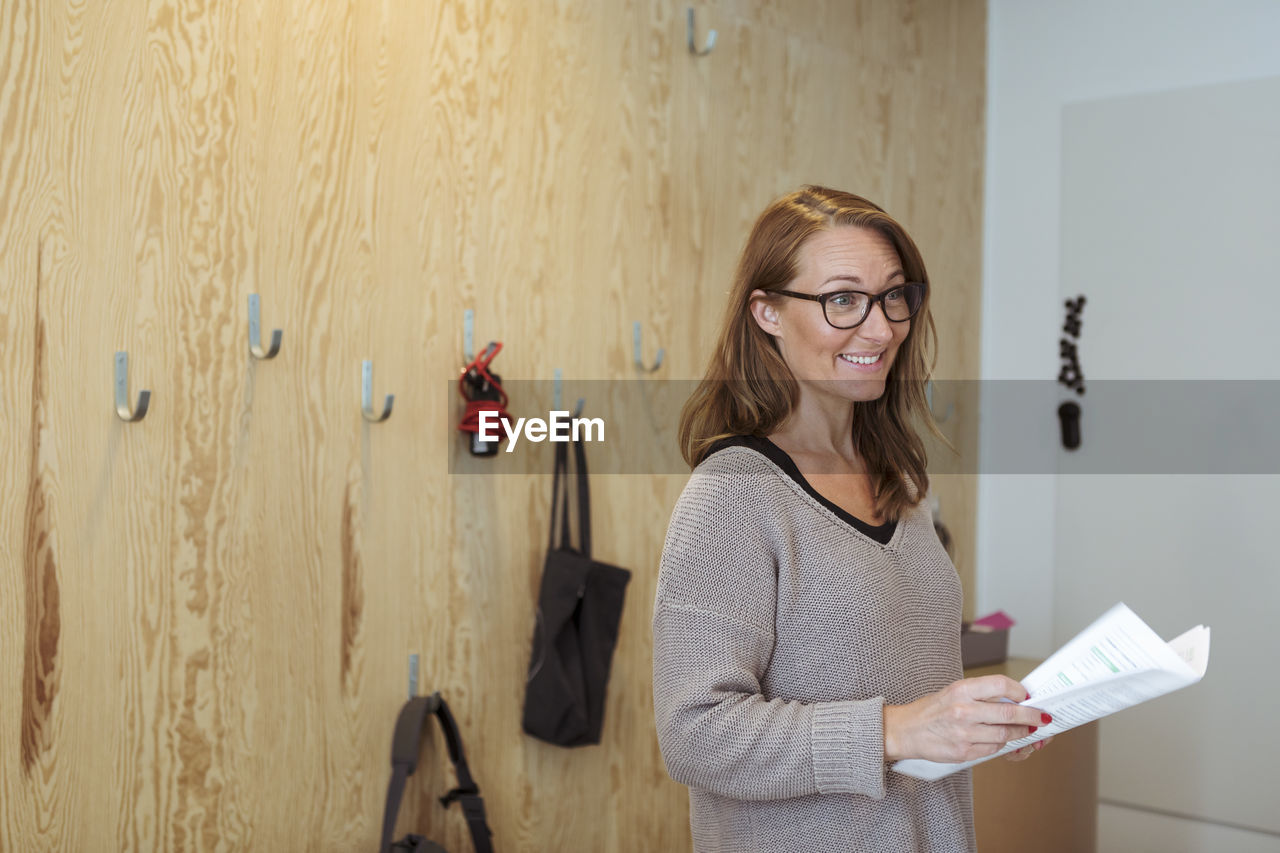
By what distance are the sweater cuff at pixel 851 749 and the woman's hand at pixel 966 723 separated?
0.07ft

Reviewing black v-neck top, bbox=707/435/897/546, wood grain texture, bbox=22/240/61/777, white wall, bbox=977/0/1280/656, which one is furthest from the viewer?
white wall, bbox=977/0/1280/656

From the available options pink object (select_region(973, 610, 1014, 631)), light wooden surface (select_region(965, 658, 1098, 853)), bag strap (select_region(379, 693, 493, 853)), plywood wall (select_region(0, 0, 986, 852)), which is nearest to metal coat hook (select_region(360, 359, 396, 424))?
plywood wall (select_region(0, 0, 986, 852))

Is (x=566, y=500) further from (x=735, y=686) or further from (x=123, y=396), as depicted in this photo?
(x=735, y=686)

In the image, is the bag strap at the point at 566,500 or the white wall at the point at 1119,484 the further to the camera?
the white wall at the point at 1119,484

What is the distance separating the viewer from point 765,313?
4.63 feet

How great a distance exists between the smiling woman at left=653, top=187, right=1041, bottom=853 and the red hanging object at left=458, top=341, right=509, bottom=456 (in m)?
0.98

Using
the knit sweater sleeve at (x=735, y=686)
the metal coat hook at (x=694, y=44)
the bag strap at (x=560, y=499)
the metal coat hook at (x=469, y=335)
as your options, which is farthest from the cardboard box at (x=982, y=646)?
the knit sweater sleeve at (x=735, y=686)

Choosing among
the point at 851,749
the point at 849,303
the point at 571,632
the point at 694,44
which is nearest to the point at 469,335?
the point at 571,632

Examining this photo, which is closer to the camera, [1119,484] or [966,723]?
[966,723]

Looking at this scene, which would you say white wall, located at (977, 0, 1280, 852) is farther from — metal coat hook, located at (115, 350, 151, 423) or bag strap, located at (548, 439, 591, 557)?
metal coat hook, located at (115, 350, 151, 423)

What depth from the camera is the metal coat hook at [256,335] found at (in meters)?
2.04

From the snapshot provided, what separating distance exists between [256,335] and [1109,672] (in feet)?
5.07

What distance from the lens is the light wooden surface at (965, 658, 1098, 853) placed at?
8.79 feet

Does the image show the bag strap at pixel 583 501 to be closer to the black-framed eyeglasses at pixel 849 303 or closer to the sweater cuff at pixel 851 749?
the black-framed eyeglasses at pixel 849 303
